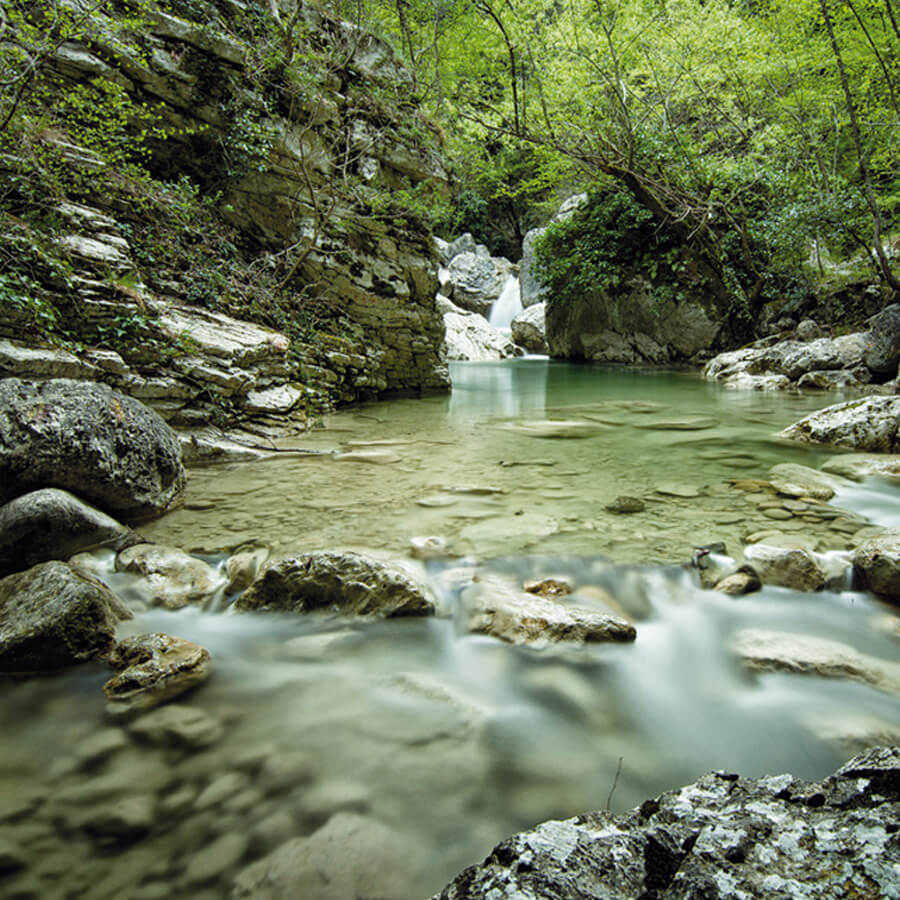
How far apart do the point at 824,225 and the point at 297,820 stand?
1369cm

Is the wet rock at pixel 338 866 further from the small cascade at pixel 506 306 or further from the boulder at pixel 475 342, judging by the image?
the small cascade at pixel 506 306

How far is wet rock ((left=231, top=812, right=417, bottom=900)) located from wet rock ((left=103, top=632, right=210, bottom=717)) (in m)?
0.81

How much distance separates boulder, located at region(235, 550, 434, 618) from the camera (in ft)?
7.86

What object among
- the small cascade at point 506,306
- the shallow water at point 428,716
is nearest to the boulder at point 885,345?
the shallow water at point 428,716

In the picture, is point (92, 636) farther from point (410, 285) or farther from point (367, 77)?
point (367, 77)

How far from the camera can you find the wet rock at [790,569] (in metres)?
2.51

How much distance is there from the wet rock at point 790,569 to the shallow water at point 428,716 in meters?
0.11

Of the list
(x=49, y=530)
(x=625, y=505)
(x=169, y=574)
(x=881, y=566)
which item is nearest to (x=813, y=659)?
(x=881, y=566)

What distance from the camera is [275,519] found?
342 centimetres

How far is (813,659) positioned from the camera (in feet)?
6.51

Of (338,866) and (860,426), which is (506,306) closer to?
(860,426)

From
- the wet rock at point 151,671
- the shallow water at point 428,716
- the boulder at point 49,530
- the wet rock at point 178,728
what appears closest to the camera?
the shallow water at point 428,716

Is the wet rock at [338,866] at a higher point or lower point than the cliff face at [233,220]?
lower

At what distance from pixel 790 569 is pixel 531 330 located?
2160 cm
